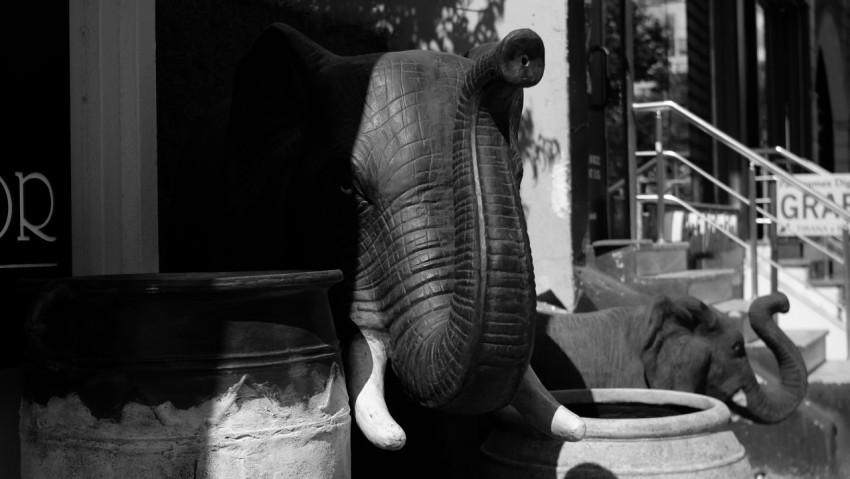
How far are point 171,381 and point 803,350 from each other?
5289mm

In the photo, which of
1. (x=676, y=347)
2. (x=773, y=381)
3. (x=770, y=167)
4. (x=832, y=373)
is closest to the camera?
(x=676, y=347)

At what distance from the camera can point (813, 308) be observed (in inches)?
363

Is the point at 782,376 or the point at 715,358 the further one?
the point at 782,376

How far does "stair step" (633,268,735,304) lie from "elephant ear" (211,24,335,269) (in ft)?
11.7

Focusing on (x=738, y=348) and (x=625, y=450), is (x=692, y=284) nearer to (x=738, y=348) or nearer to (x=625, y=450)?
(x=738, y=348)

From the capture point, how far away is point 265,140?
4008mm

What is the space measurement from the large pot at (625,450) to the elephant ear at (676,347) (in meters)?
0.99

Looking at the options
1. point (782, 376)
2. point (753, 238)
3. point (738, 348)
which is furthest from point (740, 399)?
point (753, 238)

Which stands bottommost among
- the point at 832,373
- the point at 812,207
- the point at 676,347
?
the point at 832,373

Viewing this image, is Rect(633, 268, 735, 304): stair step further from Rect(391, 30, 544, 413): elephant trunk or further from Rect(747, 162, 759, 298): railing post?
Rect(391, 30, 544, 413): elephant trunk

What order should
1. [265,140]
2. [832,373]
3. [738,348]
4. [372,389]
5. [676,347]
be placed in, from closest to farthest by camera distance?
[372,389], [265,140], [676,347], [738,348], [832,373]

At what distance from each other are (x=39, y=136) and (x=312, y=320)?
1485mm

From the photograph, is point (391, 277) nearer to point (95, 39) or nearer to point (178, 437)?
point (178, 437)

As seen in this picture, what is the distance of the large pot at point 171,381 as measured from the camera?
8.05ft
